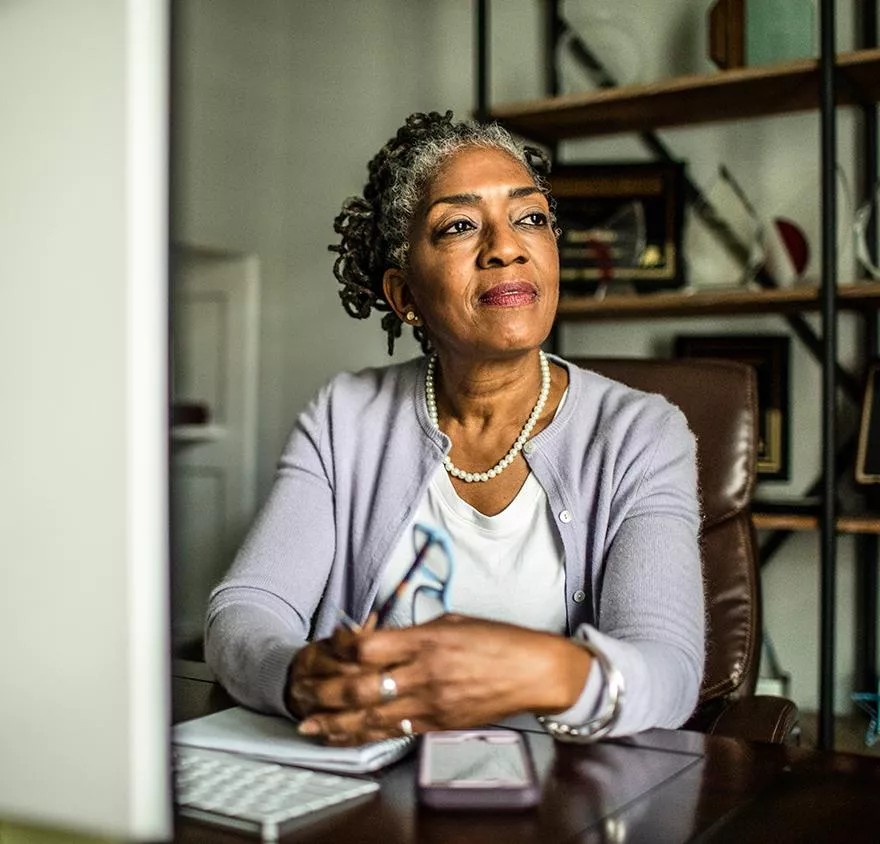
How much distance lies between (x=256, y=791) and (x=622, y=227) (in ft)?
7.20

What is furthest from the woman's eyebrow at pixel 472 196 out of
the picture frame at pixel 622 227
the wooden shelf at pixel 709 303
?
the picture frame at pixel 622 227

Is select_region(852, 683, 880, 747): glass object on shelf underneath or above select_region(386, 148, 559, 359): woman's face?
underneath

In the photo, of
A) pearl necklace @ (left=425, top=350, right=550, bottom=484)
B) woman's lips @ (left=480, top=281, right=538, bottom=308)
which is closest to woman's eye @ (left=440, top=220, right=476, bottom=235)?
woman's lips @ (left=480, top=281, right=538, bottom=308)

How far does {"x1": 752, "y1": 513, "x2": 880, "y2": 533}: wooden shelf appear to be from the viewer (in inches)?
91.0

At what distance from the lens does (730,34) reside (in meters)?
2.55

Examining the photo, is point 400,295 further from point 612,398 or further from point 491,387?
point 612,398

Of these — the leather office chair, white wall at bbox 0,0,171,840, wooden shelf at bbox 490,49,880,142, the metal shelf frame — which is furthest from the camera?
wooden shelf at bbox 490,49,880,142

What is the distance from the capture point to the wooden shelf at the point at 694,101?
7.89 feet

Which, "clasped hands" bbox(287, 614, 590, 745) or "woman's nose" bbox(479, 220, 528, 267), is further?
"woman's nose" bbox(479, 220, 528, 267)

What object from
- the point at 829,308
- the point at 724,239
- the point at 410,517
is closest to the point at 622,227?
the point at 724,239

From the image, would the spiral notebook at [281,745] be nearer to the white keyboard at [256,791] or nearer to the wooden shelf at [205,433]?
the white keyboard at [256,791]

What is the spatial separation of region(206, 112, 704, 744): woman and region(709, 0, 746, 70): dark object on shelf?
991 millimetres

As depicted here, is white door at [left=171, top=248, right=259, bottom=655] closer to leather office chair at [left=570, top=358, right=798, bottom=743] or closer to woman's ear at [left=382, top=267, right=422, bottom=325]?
woman's ear at [left=382, top=267, right=422, bottom=325]

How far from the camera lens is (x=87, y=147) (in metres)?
0.30
